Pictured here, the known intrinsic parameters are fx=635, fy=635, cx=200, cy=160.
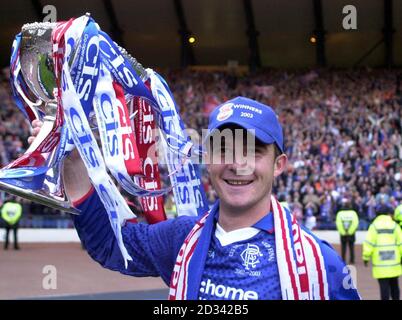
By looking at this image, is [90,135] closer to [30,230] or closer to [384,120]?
[30,230]

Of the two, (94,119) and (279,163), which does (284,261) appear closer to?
(279,163)

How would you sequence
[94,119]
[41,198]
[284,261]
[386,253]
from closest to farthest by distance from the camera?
[284,261] → [41,198] → [94,119] → [386,253]

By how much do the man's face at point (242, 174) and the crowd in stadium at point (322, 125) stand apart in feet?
41.5

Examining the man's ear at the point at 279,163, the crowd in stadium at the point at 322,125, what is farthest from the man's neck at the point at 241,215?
the crowd in stadium at the point at 322,125

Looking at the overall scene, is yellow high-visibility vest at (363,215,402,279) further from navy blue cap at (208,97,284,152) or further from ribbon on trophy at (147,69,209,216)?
navy blue cap at (208,97,284,152)

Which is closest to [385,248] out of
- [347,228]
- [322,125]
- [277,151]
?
[347,228]

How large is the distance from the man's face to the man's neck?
0.05 feet

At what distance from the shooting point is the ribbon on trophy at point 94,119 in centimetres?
234

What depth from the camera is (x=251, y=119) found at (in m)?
2.05

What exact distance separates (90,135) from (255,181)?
2.29ft

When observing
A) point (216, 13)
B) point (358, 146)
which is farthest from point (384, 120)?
point (216, 13)

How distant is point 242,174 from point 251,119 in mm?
182

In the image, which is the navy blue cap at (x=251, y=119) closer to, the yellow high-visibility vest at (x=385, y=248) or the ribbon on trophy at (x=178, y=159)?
the ribbon on trophy at (x=178, y=159)

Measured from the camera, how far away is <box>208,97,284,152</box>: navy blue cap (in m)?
2.04
